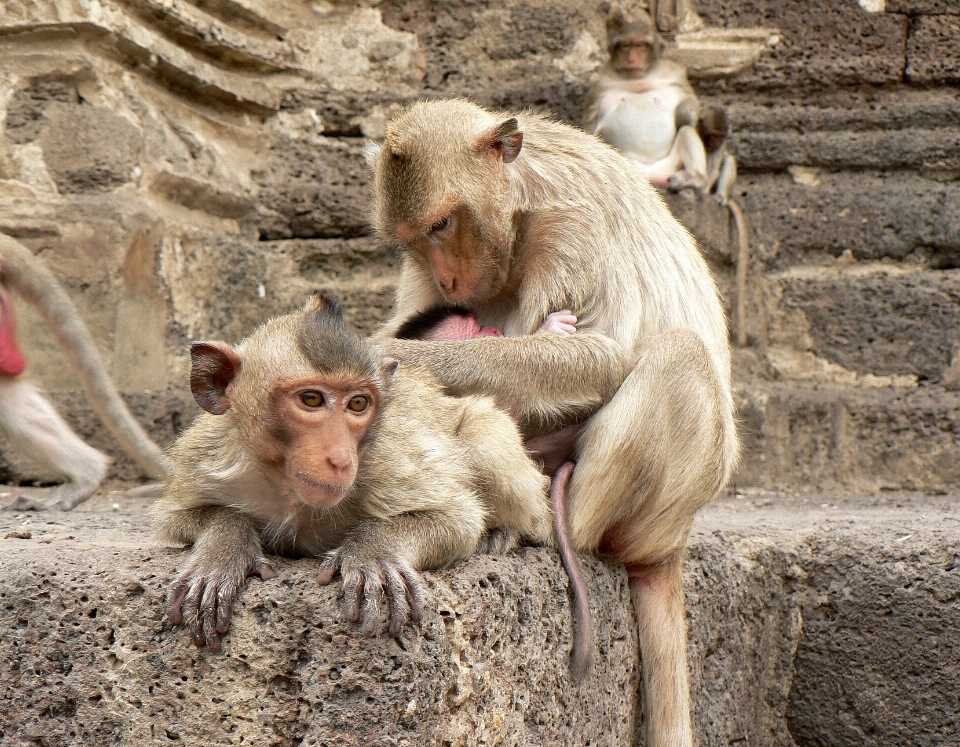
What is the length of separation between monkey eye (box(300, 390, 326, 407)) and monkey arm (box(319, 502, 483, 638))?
0.27 metres

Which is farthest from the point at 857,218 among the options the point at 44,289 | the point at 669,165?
the point at 44,289

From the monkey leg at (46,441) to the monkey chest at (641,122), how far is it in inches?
115

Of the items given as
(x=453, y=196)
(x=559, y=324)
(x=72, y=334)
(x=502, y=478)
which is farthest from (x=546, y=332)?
(x=72, y=334)

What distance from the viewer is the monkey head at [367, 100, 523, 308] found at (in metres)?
2.95

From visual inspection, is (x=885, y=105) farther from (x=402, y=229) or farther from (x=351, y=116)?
(x=402, y=229)

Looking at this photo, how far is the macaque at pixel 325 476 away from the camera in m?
2.05

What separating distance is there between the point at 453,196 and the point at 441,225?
9 cm

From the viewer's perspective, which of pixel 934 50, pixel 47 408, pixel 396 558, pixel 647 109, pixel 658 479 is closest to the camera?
pixel 396 558

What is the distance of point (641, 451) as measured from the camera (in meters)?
2.84

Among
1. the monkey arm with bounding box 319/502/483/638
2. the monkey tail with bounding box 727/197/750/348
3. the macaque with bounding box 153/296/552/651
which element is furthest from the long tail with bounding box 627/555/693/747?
→ the monkey tail with bounding box 727/197/750/348

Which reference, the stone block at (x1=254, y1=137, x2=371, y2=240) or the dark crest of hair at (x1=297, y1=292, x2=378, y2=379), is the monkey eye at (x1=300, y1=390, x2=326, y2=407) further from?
the stone block at (x1=254, y1=137, x2=371, y2=240)

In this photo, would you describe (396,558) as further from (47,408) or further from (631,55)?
(631,55)

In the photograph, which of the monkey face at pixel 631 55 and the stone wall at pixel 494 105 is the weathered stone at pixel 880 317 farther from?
the monkey face at pixel 631 55

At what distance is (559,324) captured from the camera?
297 centimetres
